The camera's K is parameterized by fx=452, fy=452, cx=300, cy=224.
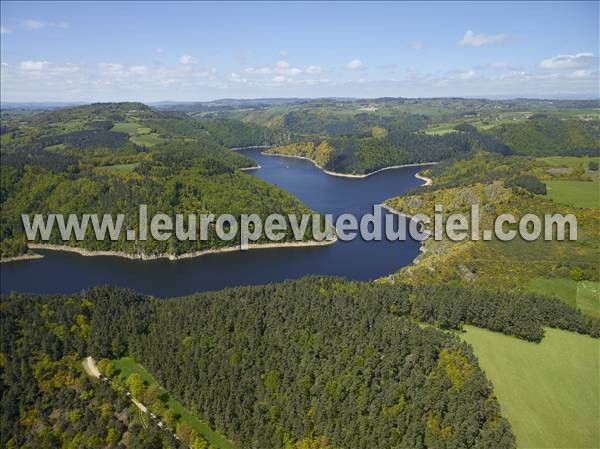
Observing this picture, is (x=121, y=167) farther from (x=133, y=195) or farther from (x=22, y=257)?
(x=22, y=257)

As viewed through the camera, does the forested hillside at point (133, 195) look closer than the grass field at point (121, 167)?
Yes

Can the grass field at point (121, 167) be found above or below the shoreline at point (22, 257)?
above

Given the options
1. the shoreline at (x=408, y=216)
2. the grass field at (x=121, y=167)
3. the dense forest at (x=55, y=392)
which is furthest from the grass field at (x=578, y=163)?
the grass field at (x=121, y=167)

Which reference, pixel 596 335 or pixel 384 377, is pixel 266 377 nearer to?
pixel 384 377

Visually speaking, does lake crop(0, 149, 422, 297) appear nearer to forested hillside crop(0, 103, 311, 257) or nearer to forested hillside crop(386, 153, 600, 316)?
forested hillside crop(0, 103, 311, 257)

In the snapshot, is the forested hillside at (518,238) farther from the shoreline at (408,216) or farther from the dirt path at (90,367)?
the dirt path at (90,367)

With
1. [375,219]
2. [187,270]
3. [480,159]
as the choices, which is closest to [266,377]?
[187,270]
